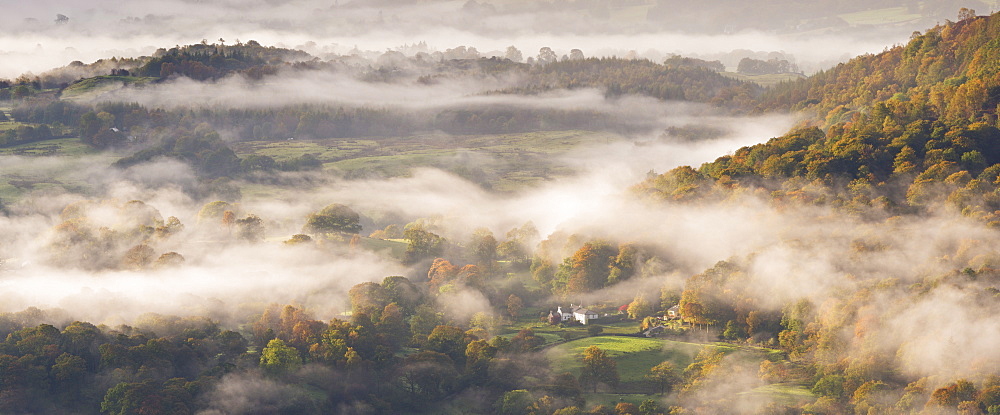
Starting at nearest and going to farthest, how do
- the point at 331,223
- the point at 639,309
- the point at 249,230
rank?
the point at 639,309 → the point at 249,230 → the point at 331,223

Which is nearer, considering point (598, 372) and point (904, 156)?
point (598, 372)

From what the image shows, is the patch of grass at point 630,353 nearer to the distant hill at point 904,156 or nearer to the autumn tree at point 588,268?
the autumn tree at point 588,268

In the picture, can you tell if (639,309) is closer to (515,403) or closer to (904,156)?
(515,403)

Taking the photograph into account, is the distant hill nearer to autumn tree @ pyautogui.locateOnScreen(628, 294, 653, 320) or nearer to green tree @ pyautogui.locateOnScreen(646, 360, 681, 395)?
autumn tree @ pyautogui.locateOnScreen(628, 294, 653, 320)

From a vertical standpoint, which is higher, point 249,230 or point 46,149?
point 46,149

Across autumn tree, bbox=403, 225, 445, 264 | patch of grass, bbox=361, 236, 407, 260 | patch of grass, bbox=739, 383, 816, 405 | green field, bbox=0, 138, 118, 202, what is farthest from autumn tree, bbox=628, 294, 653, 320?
green field, bbox=0, 138, 118, 202

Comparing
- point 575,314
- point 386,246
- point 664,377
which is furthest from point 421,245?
point 664,377

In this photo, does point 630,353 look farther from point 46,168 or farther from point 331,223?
point 46,168

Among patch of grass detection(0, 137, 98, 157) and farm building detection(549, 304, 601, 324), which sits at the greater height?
patch of grass detection(0, 137, 98, 157)


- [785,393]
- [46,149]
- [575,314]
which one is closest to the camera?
[785,393]

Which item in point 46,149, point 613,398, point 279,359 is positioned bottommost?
point 613,398

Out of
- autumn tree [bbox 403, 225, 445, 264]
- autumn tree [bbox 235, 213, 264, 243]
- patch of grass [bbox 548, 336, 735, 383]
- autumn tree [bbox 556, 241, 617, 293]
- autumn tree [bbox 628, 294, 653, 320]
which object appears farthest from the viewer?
autumn tree [bbox 235, 213, 264, 243]

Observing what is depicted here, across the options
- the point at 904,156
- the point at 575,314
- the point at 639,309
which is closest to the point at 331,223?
the point at 575,314
